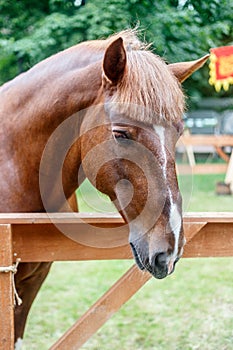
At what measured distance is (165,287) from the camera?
478 centimetres

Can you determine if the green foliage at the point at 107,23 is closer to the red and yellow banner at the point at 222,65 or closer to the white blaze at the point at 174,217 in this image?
the red and yellow banner at the point at 222,65

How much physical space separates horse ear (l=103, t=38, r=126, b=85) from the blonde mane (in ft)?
0.09

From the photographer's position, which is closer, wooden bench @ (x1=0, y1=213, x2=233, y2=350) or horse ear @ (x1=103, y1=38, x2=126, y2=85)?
horse ear @ (x1=103, y1=38, x2=126, y2=85)

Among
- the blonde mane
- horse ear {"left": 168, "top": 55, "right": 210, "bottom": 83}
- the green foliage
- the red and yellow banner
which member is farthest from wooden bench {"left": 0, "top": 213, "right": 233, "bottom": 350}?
the red and yellow banner

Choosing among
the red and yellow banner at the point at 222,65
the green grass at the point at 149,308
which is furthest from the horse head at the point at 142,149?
the red and yellow banner at the point at 222,65

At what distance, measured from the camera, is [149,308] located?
4.24m

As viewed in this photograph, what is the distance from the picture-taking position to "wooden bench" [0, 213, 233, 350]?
1.96 m

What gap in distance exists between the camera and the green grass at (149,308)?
358 centimetres

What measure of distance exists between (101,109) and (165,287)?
326cm

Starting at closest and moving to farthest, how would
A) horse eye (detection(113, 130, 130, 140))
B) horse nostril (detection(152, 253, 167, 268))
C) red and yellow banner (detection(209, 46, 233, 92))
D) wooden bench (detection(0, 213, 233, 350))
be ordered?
horse nostril (detection(152, 253, 167, 268)), horse eye (detection(113, 130, 130, 140)), wooden bench (detection(0, 213, 233, 350)), red and yellow banner (detection(209, 46, 233, 92))

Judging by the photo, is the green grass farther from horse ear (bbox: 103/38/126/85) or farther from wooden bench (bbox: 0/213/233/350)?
horse ear (bbox: 103/38/126/85)

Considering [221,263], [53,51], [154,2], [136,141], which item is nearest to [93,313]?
[136,141]

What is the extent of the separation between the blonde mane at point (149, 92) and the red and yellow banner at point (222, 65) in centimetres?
337

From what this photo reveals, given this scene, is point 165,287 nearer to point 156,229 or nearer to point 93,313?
point 93,313
